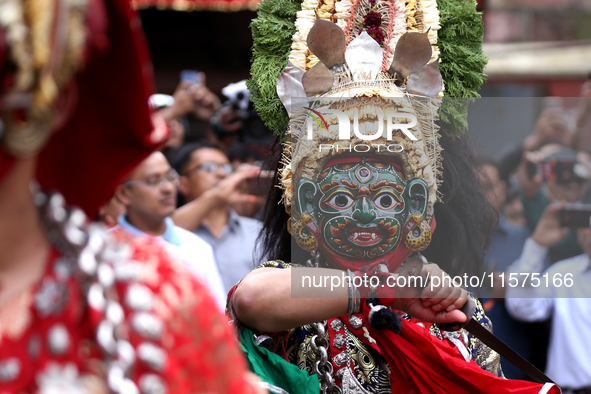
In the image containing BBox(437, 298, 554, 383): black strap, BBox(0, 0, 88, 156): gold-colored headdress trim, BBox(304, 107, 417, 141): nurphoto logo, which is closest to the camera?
BBox(0, 0, 88, 156): gold-colored headdress trim

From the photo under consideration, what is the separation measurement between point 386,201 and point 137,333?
46.1 inches

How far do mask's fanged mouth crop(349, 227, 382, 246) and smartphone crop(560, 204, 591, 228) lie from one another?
1.65 meters

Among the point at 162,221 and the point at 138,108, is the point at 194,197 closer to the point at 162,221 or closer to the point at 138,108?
the point at 162,221

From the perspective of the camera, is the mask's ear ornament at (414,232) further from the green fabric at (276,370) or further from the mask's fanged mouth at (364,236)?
the green fabric at (276,370)

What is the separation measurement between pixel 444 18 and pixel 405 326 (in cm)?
102

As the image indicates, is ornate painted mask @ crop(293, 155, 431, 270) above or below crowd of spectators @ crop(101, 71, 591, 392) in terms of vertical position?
above

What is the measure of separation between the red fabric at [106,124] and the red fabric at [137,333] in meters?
0.10

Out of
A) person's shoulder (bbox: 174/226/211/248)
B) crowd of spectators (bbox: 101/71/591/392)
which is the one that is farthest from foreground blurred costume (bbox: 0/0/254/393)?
person's shoulder (bbox: 174/226/211/248)

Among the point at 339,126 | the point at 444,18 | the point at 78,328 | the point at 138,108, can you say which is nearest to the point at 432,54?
the point at 444,18

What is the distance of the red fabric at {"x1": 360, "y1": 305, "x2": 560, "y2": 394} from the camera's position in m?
1.72

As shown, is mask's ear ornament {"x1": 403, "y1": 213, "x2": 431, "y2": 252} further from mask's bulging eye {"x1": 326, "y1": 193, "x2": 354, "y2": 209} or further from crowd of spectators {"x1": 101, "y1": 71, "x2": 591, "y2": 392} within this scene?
crowd of spectators {"x1": 101, "y1": 71, "x2": 591, "y2": 392}

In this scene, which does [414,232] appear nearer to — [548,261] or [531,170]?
[548,261]

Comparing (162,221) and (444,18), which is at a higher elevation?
(444,18)

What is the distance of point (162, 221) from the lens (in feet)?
10.8
